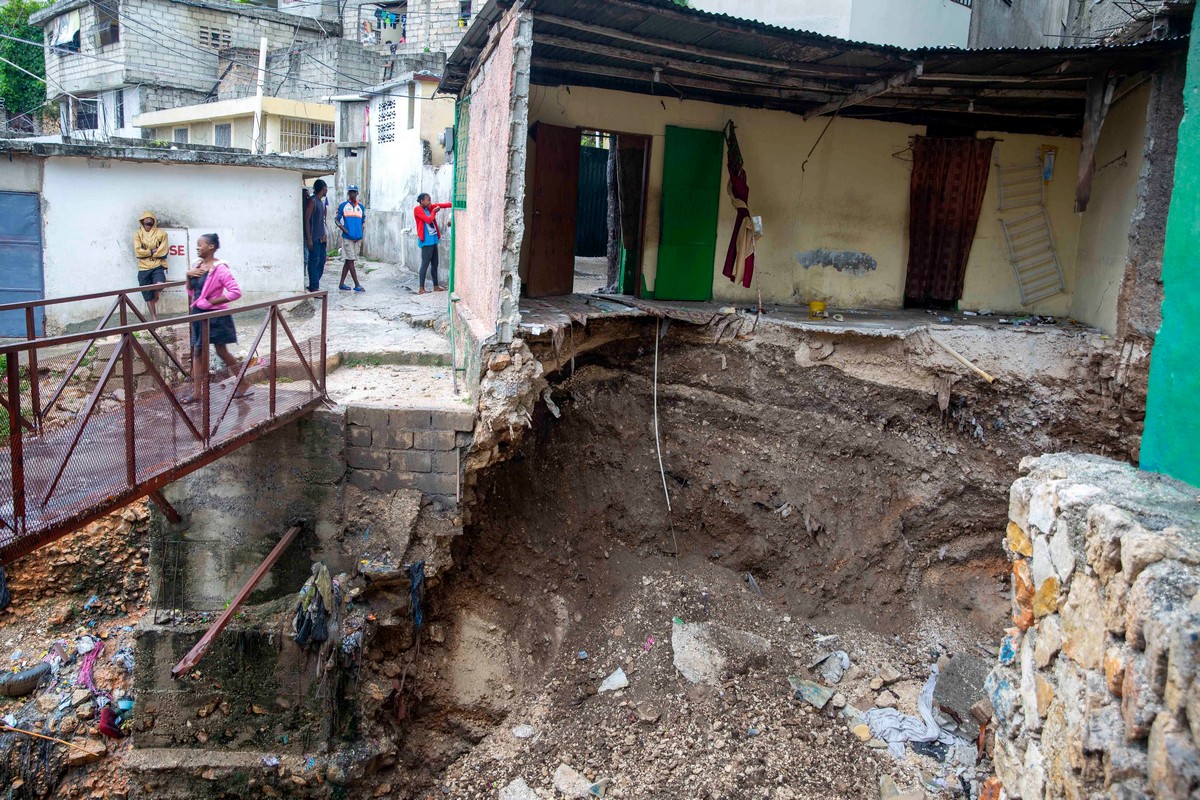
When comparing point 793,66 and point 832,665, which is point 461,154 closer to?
point 793,66

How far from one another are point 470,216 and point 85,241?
557 cm

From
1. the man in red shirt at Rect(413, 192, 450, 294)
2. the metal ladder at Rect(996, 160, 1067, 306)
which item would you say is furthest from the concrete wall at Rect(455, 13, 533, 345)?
the metal ladder at Rect(996, 160, 1067, 306)

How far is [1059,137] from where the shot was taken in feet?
34.5

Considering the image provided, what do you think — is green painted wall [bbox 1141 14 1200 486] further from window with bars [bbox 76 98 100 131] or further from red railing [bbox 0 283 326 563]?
window with bars [bbox 76 98 100 131]

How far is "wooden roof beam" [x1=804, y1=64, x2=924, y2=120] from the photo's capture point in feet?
26.4

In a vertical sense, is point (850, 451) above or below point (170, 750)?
above

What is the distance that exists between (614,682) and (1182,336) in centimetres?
532

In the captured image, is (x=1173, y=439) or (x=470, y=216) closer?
(x=1173, y=439)

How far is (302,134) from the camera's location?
2009cm

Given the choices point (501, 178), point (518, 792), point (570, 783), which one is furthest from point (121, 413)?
point (570, 783)

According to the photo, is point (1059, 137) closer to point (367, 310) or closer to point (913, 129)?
point (913, 129)

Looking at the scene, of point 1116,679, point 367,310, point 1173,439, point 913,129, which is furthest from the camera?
point 367,310

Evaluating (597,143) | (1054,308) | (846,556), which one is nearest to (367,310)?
(597,143)

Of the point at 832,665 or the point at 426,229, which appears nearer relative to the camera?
the point at 832,665
